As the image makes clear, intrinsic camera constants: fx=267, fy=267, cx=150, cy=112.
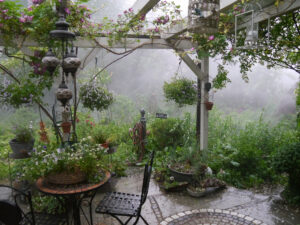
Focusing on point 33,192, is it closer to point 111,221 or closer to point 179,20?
point 111,221

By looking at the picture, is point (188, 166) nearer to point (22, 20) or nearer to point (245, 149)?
point (245, 149)

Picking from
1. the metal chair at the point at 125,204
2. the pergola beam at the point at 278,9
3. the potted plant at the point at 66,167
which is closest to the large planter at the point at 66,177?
the potted plant at the point at 66,167

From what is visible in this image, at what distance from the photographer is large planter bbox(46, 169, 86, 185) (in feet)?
7.50

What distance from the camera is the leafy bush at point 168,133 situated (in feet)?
Result: 16.8

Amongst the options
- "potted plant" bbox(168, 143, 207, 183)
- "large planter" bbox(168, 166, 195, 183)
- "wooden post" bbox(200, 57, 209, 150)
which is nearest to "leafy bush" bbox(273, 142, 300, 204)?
"potted plant" bbox(168, 143, 207, 183)

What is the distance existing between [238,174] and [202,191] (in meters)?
0.79

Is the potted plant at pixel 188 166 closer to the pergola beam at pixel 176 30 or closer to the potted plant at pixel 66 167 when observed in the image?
the potted plant at pixel 66 167

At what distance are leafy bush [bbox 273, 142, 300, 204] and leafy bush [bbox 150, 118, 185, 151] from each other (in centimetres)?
205

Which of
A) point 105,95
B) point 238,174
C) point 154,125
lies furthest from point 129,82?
point 238,174

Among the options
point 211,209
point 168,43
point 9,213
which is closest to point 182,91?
point 168,43

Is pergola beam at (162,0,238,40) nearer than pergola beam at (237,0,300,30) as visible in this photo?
No

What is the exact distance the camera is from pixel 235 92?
666cm

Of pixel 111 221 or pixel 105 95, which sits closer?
pixel 111 221

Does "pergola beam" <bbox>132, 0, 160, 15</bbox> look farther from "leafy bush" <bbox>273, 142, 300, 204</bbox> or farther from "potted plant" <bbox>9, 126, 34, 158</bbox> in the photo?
"leafy bush" <bbox>273, 142, 300, 204</bbox>
